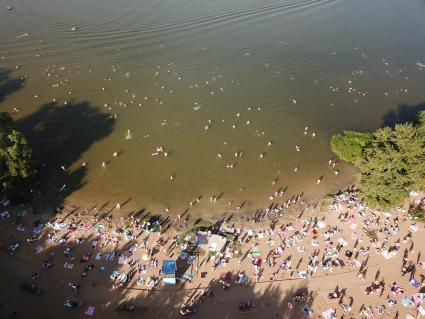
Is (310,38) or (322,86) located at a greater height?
(310,38)

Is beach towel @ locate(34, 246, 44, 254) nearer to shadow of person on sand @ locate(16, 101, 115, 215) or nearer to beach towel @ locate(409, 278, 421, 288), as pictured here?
shadow of person on sand @ locate(16, 101, 115, 215)

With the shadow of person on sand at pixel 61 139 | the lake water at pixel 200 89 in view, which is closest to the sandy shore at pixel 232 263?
the shadow of person on sand at pixel 61 139

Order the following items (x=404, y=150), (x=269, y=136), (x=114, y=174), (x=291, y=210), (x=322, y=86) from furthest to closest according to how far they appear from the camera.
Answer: (x=322, y=86)
(x=269, y=136)
(x=114, y=174)
(x=291, y=210)
(x=404, y=150)

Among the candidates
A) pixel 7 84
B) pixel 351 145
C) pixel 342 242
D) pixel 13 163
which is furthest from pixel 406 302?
pixel 7 84

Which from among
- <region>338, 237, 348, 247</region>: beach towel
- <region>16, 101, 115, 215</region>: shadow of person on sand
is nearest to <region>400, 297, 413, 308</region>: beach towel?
<region>338, 237, 348, 247</region>: beach towel

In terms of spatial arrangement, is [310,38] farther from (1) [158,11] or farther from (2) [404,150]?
(2) [404,150]

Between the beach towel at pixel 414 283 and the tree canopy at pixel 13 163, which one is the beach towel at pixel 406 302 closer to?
the beach towel at pixel 414 283

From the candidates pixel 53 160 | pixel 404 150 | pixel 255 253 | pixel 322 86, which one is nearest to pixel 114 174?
pixel 53 160
